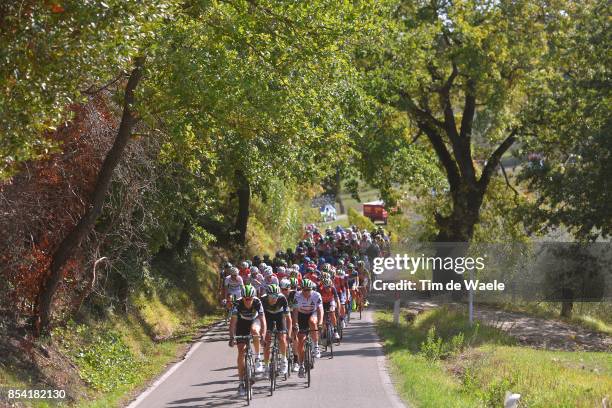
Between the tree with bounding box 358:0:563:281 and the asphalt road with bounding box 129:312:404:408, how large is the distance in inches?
419

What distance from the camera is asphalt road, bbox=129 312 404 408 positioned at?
13969mm

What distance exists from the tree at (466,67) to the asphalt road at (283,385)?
34.9ft

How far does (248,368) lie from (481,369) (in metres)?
4.63

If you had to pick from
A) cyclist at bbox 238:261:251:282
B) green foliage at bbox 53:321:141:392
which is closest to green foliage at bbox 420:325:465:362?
cyclist at bbox 238:261:251:282

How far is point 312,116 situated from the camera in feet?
59.4

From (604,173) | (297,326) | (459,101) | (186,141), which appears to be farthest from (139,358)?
(459,101)

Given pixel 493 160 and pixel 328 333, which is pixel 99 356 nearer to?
pixel 328 333

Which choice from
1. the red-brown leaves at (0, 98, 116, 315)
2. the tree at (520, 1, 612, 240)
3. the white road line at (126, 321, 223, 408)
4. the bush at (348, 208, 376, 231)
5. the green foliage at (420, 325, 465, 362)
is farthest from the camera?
the bush at (348, 208, 376, 231)

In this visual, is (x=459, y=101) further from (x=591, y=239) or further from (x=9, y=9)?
(x=9, y=9)

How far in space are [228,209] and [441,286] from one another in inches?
338

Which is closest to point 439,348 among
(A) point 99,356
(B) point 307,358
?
(B) point 307,358

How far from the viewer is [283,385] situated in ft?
51.6

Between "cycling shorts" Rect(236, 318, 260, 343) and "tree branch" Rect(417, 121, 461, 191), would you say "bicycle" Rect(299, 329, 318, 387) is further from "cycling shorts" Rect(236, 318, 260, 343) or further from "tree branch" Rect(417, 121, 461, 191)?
"tree branch" Rect(417, 121, 461, 191)

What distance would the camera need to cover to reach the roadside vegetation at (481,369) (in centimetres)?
1357
